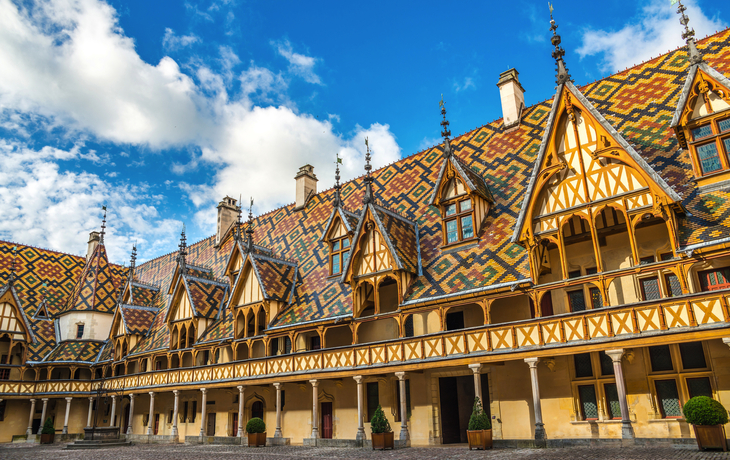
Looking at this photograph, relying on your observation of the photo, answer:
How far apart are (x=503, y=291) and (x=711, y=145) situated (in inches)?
316

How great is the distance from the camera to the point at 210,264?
40531 millimetres

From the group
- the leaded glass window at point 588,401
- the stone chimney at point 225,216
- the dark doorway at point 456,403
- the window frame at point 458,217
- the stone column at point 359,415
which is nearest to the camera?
the leaded glass window at point 588,401

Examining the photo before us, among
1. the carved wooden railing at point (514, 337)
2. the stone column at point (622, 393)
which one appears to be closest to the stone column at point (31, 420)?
the carved wooden railing at point (514, 337)

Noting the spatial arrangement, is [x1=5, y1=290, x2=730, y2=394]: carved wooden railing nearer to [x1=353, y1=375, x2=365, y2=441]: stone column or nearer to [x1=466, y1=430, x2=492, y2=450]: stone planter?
[x1=353, y1=375, x2=365, y2=441]: stone column

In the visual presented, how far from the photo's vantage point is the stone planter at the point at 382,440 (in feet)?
63.8

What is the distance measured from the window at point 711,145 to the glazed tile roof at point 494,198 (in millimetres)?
637

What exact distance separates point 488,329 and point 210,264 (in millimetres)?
26875

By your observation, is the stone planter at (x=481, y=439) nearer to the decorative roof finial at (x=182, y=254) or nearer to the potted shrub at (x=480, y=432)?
the potted shrub at (x=480, y=432)

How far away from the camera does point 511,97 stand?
90.6 ft

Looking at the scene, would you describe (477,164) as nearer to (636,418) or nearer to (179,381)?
(636,418)

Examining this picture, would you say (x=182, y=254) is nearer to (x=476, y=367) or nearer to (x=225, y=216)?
(x=225, y=216)

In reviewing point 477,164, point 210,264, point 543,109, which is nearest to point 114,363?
point 210,264

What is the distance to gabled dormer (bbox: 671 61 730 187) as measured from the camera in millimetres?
16719

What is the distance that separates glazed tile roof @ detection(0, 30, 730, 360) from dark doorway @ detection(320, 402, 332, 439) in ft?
14.7
